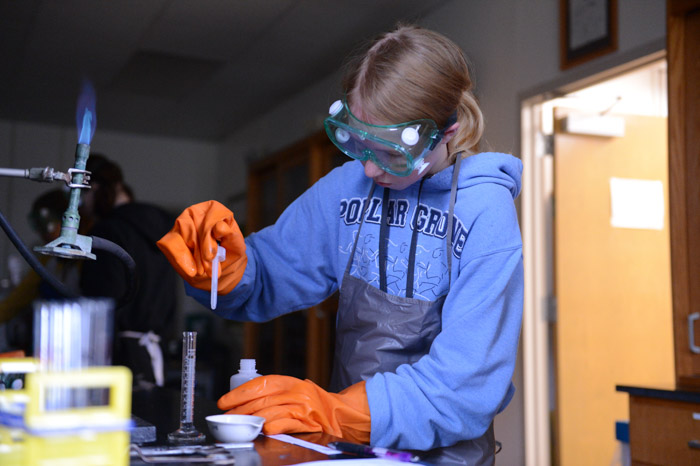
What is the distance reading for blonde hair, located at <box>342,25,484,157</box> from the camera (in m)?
1.19

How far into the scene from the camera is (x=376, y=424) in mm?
1021

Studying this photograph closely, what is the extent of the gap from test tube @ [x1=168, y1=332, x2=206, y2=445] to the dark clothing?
1.55 m

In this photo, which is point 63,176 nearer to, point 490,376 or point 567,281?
point 490,376

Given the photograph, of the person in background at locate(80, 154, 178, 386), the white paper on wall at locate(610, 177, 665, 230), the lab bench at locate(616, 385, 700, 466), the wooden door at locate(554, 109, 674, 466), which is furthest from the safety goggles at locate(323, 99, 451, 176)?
the white paper on wall at locate(610, 177, 665, 230)

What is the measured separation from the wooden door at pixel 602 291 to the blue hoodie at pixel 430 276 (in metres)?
1.96

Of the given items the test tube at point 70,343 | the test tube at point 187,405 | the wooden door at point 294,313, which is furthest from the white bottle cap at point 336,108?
the wooden door at point 294,313

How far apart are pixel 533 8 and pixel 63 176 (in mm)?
2777

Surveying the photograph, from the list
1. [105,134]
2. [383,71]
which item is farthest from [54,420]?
[105,134]

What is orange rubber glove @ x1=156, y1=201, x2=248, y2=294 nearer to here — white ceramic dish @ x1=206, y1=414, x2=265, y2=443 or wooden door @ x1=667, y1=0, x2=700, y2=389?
white ceramic dish @ x1=206, y1=414, x2=265, y2=443

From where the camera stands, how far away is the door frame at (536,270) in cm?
304

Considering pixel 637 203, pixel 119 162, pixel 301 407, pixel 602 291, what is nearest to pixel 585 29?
pixel 637 203

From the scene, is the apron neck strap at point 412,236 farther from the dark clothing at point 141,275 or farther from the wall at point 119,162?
the wall at point 119,162

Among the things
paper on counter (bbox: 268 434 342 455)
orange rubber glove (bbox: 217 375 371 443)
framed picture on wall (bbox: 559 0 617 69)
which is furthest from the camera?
framed picture on wall (bbox: 559 0 617 69)

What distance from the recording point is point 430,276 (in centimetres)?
126
